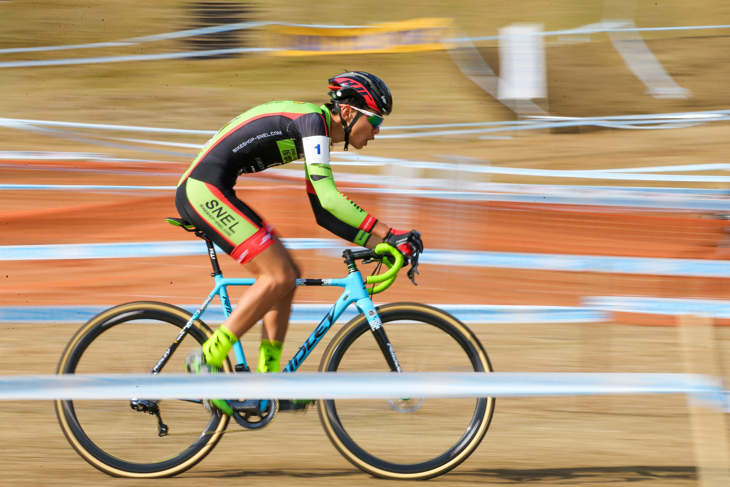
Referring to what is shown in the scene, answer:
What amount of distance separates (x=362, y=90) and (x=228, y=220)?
0.88 m

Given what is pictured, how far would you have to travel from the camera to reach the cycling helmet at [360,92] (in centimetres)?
383

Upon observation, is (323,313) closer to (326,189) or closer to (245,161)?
(245,161)

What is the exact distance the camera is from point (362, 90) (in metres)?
3.82

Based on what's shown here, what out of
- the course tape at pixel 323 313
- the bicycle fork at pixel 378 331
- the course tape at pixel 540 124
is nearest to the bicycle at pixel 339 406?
the bicycle fork at pixel 378 331

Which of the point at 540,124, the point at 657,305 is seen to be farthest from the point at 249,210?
the point at 540,124

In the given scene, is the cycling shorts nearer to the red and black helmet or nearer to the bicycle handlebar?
the bicycle handlebar

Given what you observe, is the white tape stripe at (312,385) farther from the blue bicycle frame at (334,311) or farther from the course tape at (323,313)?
the course tape at (323,313)

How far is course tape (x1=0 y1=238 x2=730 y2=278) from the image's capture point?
670cm

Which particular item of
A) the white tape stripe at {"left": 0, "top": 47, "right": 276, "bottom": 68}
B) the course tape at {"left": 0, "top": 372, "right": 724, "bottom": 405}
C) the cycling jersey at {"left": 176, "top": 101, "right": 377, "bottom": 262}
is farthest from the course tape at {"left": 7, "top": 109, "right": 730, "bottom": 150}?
the course tape at {"left": 0, "top": 372, "right": 724, "bottom": 405}

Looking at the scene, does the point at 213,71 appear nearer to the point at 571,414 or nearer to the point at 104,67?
the point at 104,67

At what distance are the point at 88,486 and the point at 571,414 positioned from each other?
8.90ft

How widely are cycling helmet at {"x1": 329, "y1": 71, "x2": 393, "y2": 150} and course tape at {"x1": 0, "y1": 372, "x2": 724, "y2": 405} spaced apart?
139cm

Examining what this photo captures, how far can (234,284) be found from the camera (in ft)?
12.7

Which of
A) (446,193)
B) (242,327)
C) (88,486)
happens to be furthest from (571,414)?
(446,193)
